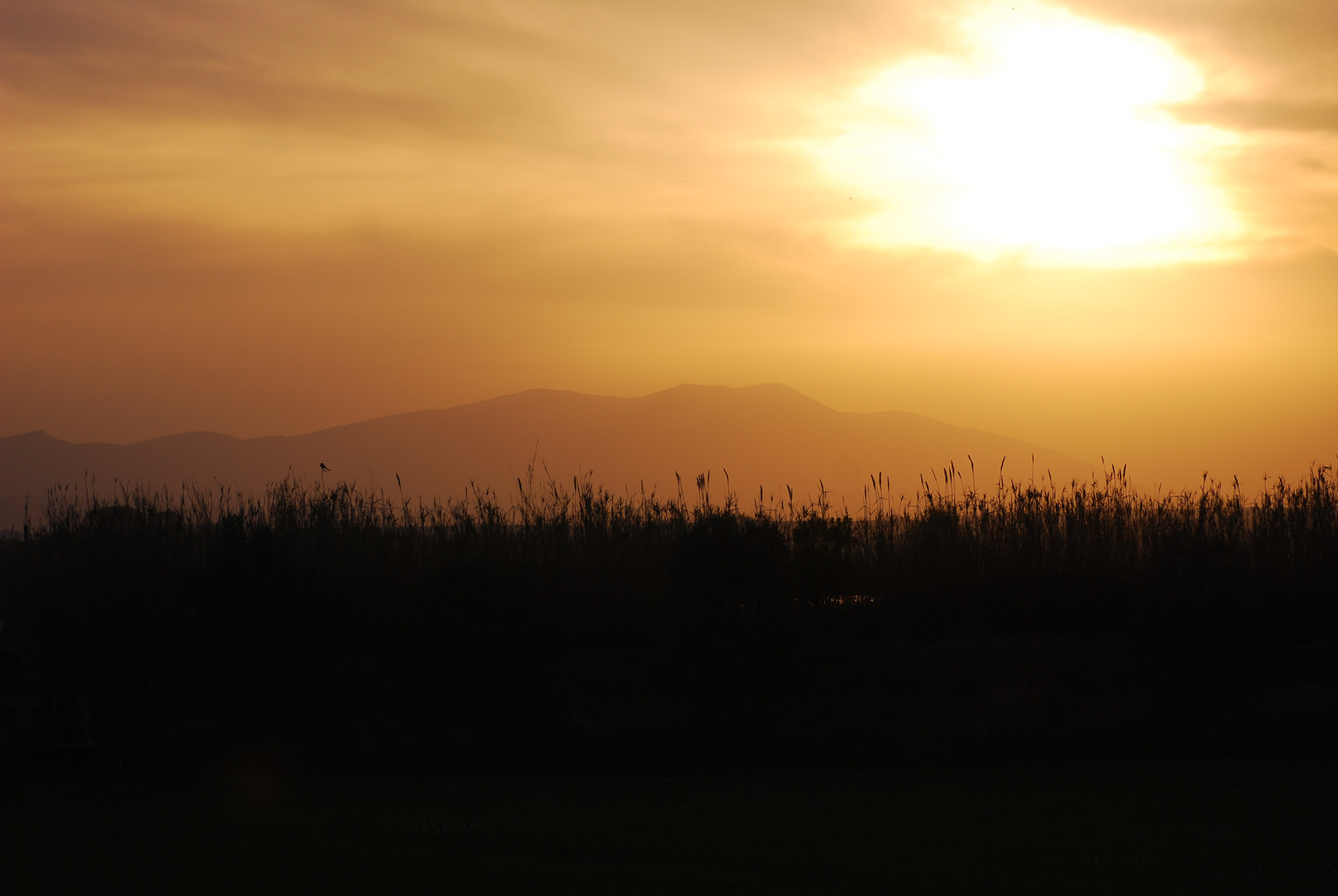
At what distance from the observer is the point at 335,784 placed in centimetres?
802

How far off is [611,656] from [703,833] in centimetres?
315

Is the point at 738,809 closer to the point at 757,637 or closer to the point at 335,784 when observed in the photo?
the point at 757,637

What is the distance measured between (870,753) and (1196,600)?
298 centimetres

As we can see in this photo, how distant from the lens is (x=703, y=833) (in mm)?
6445

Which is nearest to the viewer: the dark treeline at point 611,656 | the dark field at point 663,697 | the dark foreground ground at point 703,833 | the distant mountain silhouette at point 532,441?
the dark foreground ground at point 703,833

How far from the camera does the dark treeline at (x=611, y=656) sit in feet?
28.1

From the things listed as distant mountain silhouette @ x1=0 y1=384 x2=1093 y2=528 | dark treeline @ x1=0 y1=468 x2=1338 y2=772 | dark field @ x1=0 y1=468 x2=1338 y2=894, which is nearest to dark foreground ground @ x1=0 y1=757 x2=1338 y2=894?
dark field @ x1=0 y1=468 x2=1338 y2=894

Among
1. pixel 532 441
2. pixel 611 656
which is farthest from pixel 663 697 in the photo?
pixel 532 441

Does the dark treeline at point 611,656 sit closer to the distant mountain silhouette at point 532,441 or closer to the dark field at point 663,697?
the dark field at point 663,697

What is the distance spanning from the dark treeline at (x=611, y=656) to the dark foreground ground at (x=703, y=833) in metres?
0.50

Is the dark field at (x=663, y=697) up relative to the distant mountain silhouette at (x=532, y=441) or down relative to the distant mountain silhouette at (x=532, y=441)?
down

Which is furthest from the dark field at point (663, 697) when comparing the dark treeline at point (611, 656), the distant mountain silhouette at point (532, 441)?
the distant mountain silhouette at point (532, 441)

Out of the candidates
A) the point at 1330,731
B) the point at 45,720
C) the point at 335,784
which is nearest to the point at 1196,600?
the point at 1330,731

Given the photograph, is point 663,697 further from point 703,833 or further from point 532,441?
point 532,441
